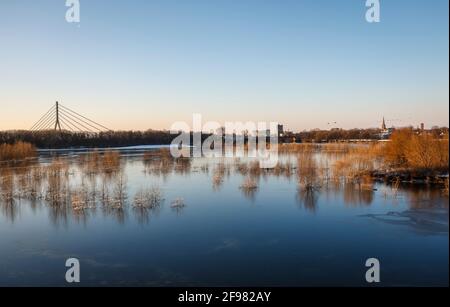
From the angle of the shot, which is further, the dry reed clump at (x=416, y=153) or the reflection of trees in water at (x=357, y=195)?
the dry reed clump at (x=416, y=153)

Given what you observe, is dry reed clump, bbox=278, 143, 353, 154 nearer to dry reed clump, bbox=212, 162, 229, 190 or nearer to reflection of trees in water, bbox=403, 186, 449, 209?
dry reed clump, bbox=212, 162, 229, 190

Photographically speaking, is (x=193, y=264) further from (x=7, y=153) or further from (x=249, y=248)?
(x=7, y=153)

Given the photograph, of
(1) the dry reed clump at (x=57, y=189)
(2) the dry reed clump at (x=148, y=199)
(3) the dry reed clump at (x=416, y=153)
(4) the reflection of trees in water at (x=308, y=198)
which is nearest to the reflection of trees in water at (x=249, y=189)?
(4) the reflection of trees in water at (x=308, y=198)

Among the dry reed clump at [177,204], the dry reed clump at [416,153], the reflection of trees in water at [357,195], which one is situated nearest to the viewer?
the dry reed clump at [177,204]

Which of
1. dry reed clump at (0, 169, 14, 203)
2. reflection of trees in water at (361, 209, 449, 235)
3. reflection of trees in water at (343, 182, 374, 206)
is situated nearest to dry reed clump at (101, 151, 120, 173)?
dry reed clump at (0, 169, 14, 203)

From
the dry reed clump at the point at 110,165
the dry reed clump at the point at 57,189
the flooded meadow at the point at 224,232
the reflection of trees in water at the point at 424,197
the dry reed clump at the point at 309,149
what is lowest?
the flooded meadow at the point at 224,232

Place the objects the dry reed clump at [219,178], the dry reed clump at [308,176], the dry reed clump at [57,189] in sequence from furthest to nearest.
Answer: the dry reed clump at [219,178], the dry reed clump at [308,176], the dry reed clump at [57,189]

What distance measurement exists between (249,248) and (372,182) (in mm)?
7168

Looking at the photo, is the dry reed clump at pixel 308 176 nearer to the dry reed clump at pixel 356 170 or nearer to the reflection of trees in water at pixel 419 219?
the dry reed clump at pixel 356 170

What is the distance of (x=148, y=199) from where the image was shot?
8.70 m

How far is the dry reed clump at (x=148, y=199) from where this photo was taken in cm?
834

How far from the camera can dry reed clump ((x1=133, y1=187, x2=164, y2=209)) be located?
27.4 ft

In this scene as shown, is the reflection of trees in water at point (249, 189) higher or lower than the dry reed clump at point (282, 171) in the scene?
lower

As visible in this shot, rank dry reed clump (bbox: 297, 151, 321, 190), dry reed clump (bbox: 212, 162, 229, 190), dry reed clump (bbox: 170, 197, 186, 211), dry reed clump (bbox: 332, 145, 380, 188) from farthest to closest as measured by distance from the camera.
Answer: dry reed clump (bbox: 332, 145, 380, 188)
dry reed clump (bbox: 212, 162, 229, 190)
dry reed clump (bbox: 297, 151, 321, 190)
dry reed clump (bbox: 170, 197, 186, 211)
